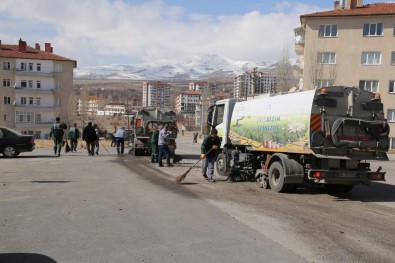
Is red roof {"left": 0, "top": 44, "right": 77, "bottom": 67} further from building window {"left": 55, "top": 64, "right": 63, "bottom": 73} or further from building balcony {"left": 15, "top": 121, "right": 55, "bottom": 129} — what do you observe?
building balcony {"left": 15, "top": 121, "right": 55, "bottom": 129}

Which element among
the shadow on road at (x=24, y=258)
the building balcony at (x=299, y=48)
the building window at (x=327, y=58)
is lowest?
the shadow on road at (x=24, y=258)

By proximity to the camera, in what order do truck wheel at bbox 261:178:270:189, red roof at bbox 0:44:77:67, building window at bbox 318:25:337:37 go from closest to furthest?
truck wheel at bbox 261:178:270:189 < building window at bbox 318:25:337:37 < red roof at bbox 0:44:77:67

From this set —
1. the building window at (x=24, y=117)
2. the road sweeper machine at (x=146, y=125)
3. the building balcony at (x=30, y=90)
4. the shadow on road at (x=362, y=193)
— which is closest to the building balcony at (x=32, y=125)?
the building window at (x=24, y=117)

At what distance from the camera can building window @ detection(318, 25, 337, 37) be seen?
4762 centimetres

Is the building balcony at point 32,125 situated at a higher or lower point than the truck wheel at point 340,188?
lower

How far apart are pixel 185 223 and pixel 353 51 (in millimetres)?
43931

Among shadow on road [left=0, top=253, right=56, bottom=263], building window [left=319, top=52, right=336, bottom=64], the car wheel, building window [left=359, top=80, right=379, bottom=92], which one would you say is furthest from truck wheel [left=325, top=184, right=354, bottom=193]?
building window [left=359, top=80, right=379, bottom=92]

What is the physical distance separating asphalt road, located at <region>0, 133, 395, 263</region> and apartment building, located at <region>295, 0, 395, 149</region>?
119 feet

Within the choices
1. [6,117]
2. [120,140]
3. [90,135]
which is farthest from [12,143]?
[6,117]

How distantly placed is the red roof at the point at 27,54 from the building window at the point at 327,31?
4498cm

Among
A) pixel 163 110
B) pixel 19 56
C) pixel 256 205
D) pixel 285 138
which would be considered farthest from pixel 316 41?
pixel 19 56

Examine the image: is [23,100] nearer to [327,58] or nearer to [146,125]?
[327,58]

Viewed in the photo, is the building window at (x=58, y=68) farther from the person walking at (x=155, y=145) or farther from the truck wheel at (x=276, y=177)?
the truck wheel at (x=276, y=177)

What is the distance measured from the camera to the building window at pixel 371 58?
46.7 metres
